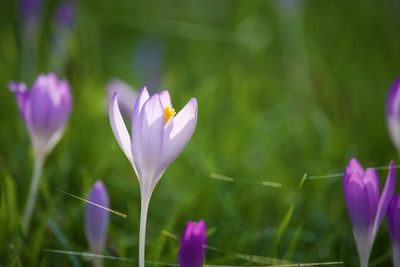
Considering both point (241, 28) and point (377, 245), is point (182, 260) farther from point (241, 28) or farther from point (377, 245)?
point (241, 28)

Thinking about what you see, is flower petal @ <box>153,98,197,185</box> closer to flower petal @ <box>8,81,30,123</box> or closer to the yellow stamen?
the yellow stamen

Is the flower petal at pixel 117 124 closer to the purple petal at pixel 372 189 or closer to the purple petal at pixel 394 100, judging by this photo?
the purple petal at pixel 372 189

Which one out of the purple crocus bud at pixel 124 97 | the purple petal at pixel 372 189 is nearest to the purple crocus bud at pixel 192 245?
the purple petal at pixel 372 189

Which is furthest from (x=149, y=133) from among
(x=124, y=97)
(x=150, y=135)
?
(x=124, y=97)

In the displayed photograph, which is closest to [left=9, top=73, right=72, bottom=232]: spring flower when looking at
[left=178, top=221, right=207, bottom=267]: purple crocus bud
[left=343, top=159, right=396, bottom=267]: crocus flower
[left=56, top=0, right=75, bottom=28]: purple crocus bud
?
[left=178, top=221, right=207, bottom=267]: purple crocus bud

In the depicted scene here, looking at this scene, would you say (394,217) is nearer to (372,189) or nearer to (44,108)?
(372,189)

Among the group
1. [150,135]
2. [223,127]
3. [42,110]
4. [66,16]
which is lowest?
[150,135]
